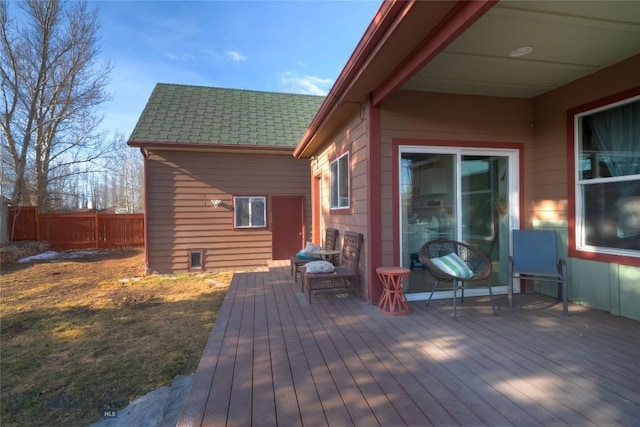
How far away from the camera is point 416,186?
3762 millimetres

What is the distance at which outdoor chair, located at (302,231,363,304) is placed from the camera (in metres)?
3.71

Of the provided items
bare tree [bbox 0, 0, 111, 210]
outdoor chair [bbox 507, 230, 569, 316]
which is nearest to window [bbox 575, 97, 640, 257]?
outdoor chair [bbox 507, 230, 569, 316]

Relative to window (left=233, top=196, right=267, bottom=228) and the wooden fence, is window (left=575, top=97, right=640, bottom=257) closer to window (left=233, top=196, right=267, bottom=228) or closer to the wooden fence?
window (left=233, top=196, right=267, bottom=228)

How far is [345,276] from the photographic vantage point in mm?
3748

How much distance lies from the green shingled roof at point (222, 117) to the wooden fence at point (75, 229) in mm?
5686

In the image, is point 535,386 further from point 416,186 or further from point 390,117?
point 390,117

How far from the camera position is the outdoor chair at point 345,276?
3706 mm

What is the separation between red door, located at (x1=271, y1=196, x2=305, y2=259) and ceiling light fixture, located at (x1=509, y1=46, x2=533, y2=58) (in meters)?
6.00

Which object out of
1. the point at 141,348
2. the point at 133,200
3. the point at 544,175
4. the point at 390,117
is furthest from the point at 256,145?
the point at 133,200

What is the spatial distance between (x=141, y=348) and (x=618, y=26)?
5.16m

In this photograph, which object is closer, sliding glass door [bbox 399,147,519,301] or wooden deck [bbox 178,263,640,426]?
wooden deck [bbox 178,263,640,426]

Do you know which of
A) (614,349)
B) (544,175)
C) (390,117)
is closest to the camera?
(614,349)

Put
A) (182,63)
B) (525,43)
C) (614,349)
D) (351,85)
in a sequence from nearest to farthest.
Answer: (614,349) → (525,43) → (351,85) → (182,63)

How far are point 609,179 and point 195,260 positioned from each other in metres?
7.77
